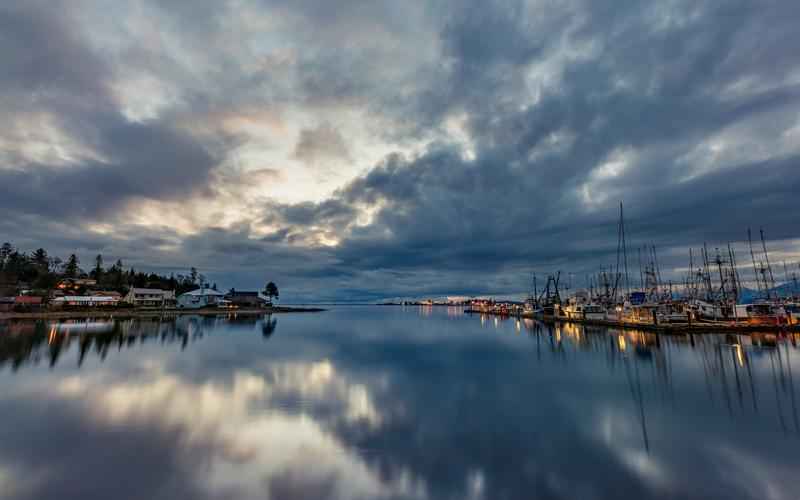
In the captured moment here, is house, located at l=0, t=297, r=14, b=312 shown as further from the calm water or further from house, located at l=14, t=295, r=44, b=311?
the calm water

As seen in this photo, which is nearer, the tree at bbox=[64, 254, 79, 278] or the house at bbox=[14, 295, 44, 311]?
the house at bbox=[14, 295, 44, 311]

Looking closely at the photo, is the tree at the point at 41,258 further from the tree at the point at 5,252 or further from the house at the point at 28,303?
the house at the point at 28,303

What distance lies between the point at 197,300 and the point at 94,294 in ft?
86.4

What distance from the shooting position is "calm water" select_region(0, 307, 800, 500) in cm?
996

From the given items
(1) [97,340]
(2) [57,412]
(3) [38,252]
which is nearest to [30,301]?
(1) [97,340]

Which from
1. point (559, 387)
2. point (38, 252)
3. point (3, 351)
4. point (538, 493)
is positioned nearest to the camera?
point (538, 493)

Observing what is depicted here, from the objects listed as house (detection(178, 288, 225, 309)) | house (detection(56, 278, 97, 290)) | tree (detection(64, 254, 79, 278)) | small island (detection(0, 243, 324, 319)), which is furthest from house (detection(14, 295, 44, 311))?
tree (detection(64, 254, 79, 278))

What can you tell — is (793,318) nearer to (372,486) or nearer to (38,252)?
(372,486)

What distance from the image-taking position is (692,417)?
16.0m

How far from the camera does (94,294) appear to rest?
101 metres

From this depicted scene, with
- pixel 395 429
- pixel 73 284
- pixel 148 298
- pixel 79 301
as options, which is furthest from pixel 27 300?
pixel 395 429

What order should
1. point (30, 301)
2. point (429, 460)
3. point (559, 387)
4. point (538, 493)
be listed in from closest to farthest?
1. point (538, 493)
2. point (429, 460)
3. point (559, 387)
4. point (30, 301)

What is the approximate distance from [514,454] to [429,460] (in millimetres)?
3068

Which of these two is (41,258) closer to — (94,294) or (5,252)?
(5,252)
